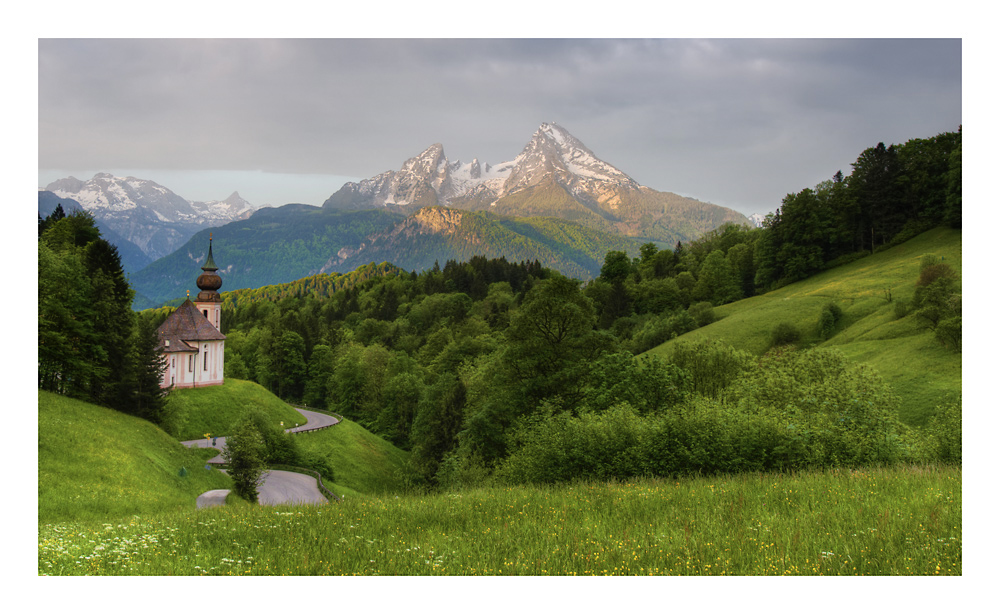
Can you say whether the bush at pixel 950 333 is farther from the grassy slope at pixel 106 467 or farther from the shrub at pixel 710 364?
the grassy slope at pixel 106 467

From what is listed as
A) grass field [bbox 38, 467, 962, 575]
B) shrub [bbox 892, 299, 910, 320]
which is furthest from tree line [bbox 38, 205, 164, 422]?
shrub [bbox 892, 299, 910, 320]

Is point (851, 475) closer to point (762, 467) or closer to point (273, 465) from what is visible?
point (762, 467)

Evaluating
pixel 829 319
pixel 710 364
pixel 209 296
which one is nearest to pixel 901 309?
pixel 829 319

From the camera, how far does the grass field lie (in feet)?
24.7

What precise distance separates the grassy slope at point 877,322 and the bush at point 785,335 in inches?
28.9

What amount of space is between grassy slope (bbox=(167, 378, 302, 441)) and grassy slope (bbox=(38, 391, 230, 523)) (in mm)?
11041

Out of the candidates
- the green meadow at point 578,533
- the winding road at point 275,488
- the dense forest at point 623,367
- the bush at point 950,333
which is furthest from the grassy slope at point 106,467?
the bush at point 950,333

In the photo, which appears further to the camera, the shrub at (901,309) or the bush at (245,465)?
the shrub at (901,309)

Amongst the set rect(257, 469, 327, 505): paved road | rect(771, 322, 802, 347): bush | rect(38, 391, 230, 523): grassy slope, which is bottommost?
rect(257, 469, 327, 505): paved road

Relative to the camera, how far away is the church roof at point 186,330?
206ft

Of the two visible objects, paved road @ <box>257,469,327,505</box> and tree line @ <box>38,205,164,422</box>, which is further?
paved road @ <box>257,469,327,505</box>

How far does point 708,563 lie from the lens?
7492 millimetres

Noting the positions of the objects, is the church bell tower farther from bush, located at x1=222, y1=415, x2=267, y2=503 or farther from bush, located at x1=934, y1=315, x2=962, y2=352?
bush, located at x1=934, y1=315, x2=962, y2=352

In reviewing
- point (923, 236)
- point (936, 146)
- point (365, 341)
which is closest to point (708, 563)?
point (923, 236)
